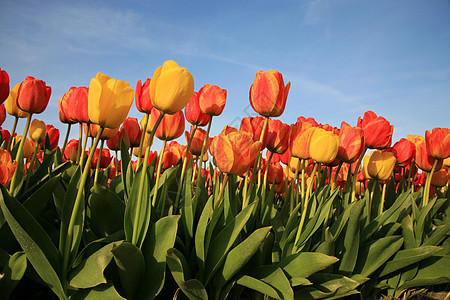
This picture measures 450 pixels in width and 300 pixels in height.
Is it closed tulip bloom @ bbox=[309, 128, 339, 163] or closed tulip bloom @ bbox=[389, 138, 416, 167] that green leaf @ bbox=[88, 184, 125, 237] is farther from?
closed tulip bloom @ bbox=[389, 138, 416, 167]

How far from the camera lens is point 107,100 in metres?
1.29

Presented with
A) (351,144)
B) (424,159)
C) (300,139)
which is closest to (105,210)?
(300,139)

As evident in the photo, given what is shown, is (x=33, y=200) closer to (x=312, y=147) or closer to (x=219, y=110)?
(x=219, y=110)

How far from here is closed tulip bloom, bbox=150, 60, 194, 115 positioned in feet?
4.36

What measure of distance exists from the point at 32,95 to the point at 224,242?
4.36 ft

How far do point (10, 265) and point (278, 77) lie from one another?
147 centimetres

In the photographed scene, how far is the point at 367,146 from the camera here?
2.38 meters

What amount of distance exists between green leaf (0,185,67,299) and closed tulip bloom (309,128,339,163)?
53.2 inches

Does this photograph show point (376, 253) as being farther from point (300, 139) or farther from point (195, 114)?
point (195, 114)

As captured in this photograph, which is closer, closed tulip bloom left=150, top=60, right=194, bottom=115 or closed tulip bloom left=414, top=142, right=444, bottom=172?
closed tulip bloom left=150, top=60, right=194, bottom=115

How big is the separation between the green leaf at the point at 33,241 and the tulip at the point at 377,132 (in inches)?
78.2

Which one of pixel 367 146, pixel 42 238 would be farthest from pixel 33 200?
pixel 367 146

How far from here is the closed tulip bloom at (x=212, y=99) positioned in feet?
6.11

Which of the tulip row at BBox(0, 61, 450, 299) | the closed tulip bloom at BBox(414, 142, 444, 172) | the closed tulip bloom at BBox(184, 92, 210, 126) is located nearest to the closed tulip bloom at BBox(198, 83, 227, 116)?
the tulip row at BBox(0, 61, 450, 299)
